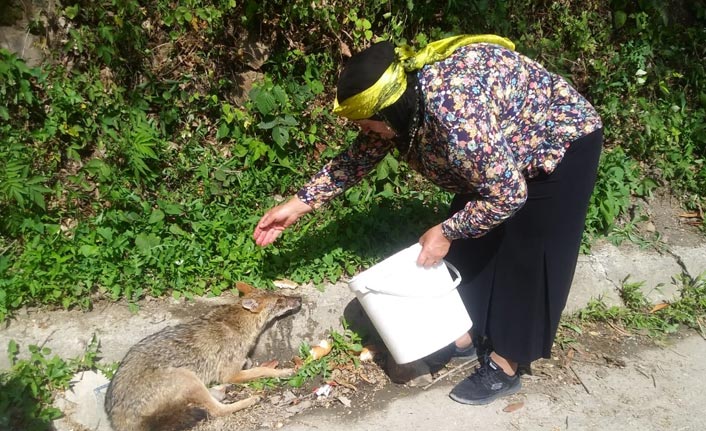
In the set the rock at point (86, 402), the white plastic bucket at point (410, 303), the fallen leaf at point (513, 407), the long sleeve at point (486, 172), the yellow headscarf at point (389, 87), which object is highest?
the yellow headscarf at point (389, 87)

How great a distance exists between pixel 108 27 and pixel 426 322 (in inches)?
133

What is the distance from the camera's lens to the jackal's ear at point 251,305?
150 inches

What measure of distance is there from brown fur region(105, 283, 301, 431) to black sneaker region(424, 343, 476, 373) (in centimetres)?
92

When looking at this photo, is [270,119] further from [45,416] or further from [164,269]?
[45,416]

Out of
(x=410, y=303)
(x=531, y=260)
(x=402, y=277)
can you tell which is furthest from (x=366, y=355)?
(x=531, y=260)

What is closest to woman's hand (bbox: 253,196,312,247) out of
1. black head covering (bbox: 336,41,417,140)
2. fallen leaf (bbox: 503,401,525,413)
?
black head covering (bbox: 336,41,417,140)

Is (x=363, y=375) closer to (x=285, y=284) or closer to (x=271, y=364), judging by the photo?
(x=271, y=364)

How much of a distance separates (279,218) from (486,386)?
1619mm

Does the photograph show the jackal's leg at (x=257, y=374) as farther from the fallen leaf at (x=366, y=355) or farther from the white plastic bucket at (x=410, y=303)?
the white plastic bucket at (x=410, y=303)

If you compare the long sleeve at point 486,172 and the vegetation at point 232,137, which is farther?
the vegetation at point 232,137

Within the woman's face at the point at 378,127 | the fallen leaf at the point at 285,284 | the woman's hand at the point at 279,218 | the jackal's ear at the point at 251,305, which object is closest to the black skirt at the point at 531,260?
the woman's face at the point at 378,127

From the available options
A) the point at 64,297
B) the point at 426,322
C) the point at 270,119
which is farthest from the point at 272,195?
the point at 426,322

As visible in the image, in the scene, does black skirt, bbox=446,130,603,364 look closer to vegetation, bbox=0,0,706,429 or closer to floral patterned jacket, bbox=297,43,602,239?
floral patterned jacket, bbox=297,43,602,239

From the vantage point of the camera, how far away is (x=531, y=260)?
126 inches
